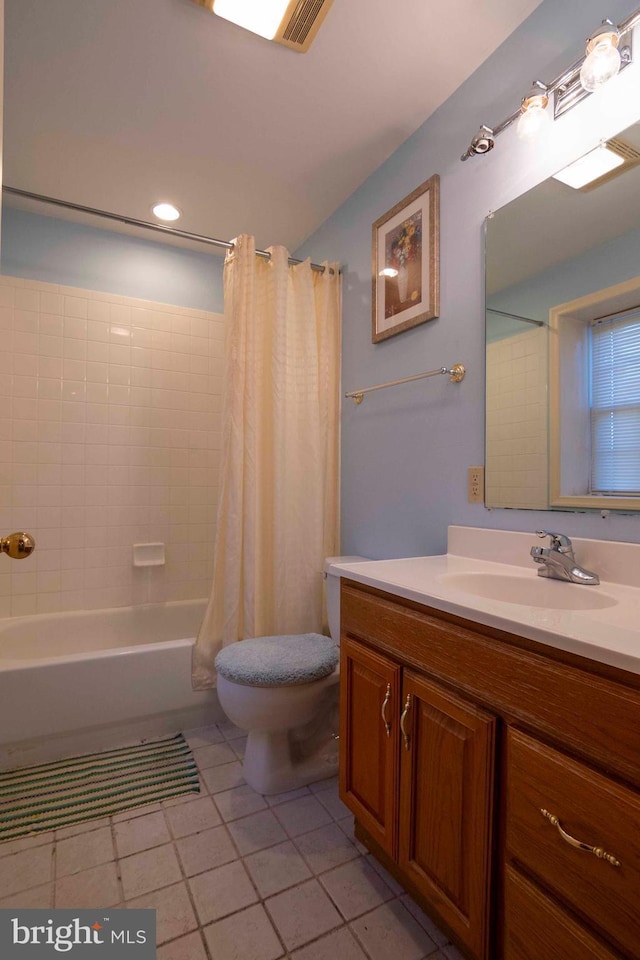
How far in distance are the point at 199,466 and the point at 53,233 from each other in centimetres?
140

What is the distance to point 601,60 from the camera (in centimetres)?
108

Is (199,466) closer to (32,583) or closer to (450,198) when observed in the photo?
(32,583)

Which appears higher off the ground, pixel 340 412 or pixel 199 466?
pixel 340 412

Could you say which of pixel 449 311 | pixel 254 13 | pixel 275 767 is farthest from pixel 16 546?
pixel 254 13

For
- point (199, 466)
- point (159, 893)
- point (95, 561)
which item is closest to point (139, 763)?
point (159, 893)

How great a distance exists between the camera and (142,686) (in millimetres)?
1943

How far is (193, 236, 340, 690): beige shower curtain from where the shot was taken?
199 cm

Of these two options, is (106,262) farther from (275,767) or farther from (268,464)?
(275,767)

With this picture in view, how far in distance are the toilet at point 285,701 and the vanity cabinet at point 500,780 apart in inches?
13.9

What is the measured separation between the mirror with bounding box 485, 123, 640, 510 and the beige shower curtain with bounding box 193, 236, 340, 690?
870mm

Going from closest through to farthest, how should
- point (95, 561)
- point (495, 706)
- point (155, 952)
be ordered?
point (495, 706) → point (155, 952) → point (95, 561)

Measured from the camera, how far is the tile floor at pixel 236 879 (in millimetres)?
1096

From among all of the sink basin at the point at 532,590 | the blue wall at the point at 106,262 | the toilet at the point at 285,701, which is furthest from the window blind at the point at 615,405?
the blue wall at the point at 106,262

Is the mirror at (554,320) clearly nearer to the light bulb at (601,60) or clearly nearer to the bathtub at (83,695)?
the light bulb at (601,60)
